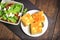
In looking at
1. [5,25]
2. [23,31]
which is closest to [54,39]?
[23,31]

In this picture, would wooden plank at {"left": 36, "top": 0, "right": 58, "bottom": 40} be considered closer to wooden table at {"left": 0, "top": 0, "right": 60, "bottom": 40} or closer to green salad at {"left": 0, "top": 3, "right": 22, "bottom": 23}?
wooden table at {"left": 0, "top": 0, "right": 60, "bottom": 40}

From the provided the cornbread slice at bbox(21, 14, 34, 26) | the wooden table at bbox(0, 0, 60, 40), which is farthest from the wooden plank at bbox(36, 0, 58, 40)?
the cornbread slice at bbox(21, 14, 34, 26)

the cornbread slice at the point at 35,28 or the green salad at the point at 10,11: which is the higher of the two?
the green salad at the point at 10,11

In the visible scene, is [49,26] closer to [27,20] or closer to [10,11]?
[27,20]

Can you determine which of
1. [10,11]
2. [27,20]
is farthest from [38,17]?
[10,11]

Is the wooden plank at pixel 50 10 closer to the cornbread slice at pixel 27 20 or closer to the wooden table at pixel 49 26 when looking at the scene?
the wooden table at pixel 49 26

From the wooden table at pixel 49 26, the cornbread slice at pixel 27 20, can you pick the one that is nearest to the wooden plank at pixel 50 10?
the wooden table at pixel 49 26
